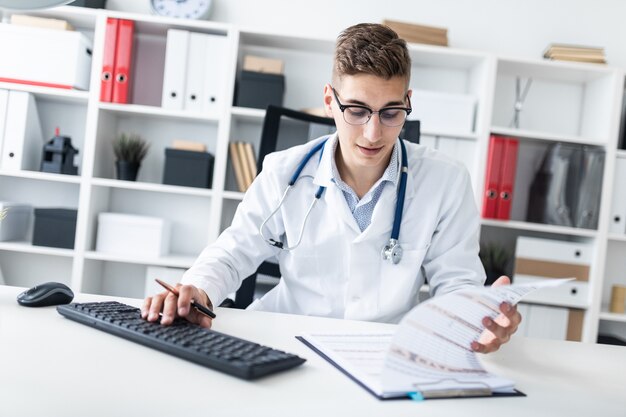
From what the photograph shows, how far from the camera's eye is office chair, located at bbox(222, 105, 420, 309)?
1.70 m

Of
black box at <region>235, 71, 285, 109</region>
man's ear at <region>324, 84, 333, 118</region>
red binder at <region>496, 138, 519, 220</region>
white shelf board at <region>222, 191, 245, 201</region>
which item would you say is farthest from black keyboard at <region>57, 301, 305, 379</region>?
red binder at <region>496, 138, 519, 220</region>

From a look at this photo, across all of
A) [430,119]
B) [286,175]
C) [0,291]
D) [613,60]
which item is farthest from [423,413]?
[613,60]

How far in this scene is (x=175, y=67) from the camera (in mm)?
2709

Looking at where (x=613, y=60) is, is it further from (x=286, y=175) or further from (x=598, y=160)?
(x=286, y=175)

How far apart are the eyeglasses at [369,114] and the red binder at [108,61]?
1744 mm

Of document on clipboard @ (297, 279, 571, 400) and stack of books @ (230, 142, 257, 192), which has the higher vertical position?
stack of books @ (230, 142, 257, 192)

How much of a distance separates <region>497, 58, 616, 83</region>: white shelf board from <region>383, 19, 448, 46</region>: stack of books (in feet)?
0.97

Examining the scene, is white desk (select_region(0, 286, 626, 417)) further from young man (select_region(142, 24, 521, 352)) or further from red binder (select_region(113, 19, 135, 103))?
red binder (select_region(113, 19, 135, 103))

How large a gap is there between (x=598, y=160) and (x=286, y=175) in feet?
6.13

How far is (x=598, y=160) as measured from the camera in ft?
8.89

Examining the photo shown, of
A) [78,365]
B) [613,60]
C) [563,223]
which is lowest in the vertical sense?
[78,365]

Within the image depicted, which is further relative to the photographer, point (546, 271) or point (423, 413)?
point (546, 271)

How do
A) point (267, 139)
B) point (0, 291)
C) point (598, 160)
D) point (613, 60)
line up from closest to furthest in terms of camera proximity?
point (0, 291) < point (267, 139) < point (598, 160) < point (613, 60)

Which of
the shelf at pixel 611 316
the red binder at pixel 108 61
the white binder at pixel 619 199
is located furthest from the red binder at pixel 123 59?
the shelf at pixel 611 316
